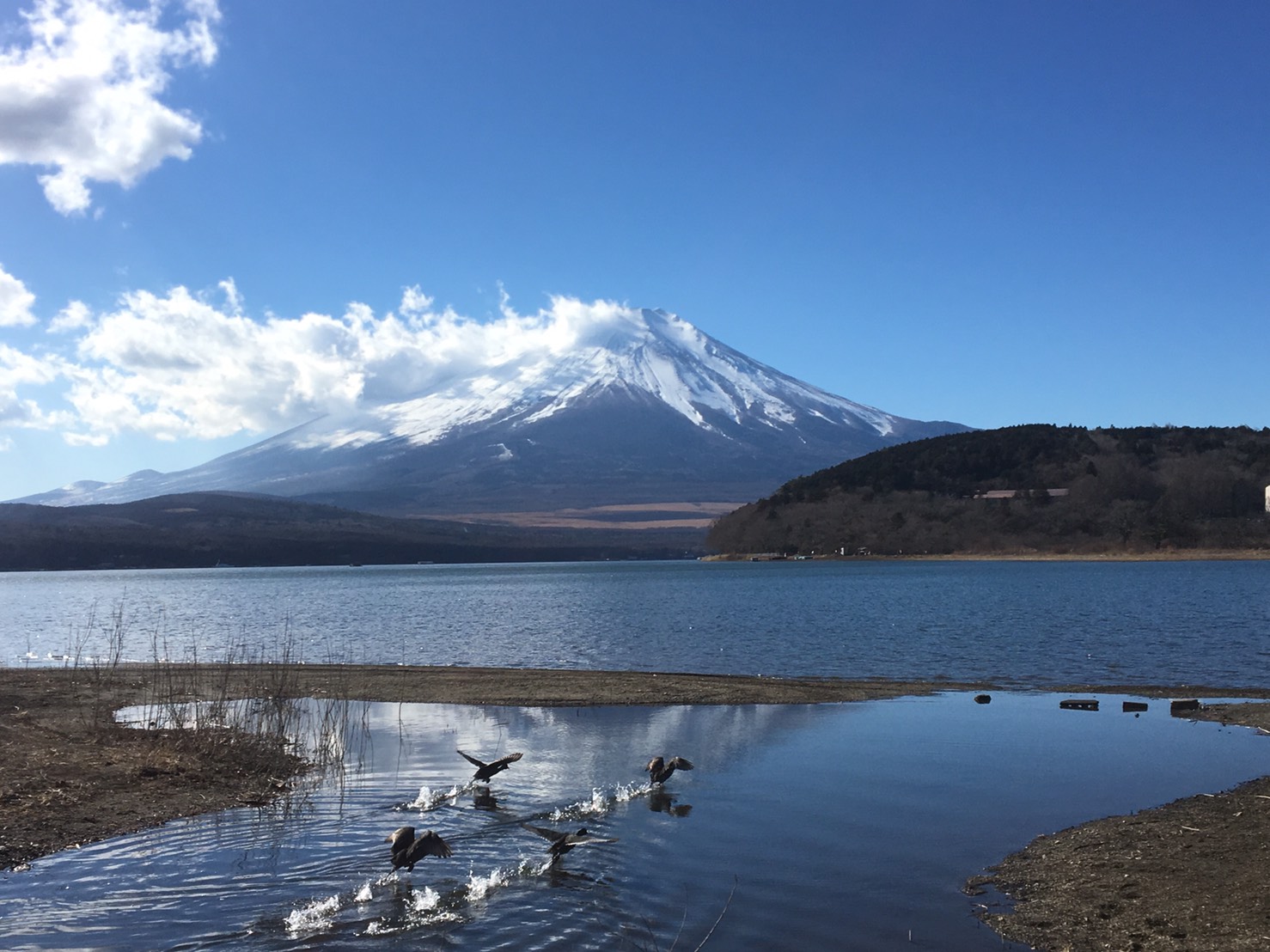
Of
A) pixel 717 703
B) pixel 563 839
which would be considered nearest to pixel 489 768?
pixel 563 839

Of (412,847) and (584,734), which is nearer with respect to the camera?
(412,847)

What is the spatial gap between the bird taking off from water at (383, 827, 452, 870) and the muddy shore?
3471 mm

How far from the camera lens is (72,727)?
1603 centimetres

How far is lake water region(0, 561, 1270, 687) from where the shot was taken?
94.3ft

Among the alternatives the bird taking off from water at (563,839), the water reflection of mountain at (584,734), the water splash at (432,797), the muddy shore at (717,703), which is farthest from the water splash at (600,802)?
the muddy shore at (717,703)

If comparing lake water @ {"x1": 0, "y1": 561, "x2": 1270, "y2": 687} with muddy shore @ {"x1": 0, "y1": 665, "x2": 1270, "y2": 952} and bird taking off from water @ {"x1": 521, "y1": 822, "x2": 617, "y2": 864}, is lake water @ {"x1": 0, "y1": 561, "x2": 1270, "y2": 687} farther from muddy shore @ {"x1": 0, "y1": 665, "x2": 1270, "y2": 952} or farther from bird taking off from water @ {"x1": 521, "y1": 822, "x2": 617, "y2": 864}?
bird taking off from water @ {"x1": 521, "y1": 822, "x2": 617, "y2": 864}

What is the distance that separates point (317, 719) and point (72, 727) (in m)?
4.42

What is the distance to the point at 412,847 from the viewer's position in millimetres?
9742

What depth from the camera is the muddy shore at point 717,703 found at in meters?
8.01

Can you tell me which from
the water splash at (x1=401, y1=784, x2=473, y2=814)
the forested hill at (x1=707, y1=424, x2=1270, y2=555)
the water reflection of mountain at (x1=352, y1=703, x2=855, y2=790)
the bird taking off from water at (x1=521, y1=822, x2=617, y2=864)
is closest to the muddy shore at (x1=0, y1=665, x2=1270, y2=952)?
the water reflection of mountain at (x1=352, y1=703, x2=855, y2=790)

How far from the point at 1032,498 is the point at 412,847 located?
115917 mm

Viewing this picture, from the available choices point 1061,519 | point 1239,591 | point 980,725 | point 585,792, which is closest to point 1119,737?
point 980,725

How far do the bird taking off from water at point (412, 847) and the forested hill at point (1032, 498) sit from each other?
108m

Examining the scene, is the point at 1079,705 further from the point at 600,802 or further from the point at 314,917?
the point at 314,917
